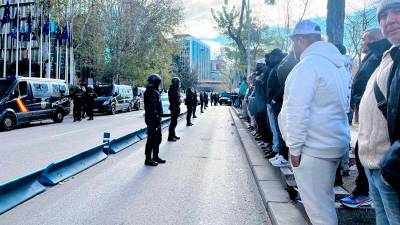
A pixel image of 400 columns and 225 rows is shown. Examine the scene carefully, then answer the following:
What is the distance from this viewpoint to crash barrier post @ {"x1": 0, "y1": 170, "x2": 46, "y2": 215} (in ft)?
16.9

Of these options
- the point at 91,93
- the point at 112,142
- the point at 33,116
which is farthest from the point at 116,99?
the point at 112,142

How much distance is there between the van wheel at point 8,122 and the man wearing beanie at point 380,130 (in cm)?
1577

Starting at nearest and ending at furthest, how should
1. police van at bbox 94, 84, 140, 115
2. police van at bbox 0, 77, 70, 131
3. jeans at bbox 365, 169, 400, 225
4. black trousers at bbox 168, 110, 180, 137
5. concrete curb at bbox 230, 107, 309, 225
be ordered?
jeans at bbox 365, 169, 400, 225
concrete curb at bbox 230, 107, 309, 225
black trousers at bbox 168, 110, 180, 137
police van at bbox 0, 77, 70, 131
police van at bbox 94, 84, 140, 115

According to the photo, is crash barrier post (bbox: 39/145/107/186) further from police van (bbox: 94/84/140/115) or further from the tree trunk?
police van (bbox: 94/84/140/115)

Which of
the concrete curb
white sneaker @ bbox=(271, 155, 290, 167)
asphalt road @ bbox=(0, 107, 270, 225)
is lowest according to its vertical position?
asphalt road @ bbox=(0, 107, 270, 225)

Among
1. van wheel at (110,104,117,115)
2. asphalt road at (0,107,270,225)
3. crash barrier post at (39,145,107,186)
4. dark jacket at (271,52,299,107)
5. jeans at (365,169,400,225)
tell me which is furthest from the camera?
van wheel at (110,104,117,115)

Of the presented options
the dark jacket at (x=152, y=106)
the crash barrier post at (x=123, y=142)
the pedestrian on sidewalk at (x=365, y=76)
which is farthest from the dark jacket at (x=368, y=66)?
the crash barrier post at (x=123, y=142)

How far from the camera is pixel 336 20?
7.88 m

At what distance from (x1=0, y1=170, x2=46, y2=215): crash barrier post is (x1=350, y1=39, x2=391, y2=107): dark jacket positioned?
14.5 ft

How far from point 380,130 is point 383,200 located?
0.41 m

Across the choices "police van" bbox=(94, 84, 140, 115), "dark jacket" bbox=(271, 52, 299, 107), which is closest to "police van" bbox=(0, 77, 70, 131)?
"police van" bbox=(94, 84, 140, 115)

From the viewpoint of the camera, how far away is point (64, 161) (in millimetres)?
7016

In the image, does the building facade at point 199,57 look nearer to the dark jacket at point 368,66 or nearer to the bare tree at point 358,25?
the bare tree at point 358,25

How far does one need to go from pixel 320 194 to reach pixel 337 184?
1911 millimetres
